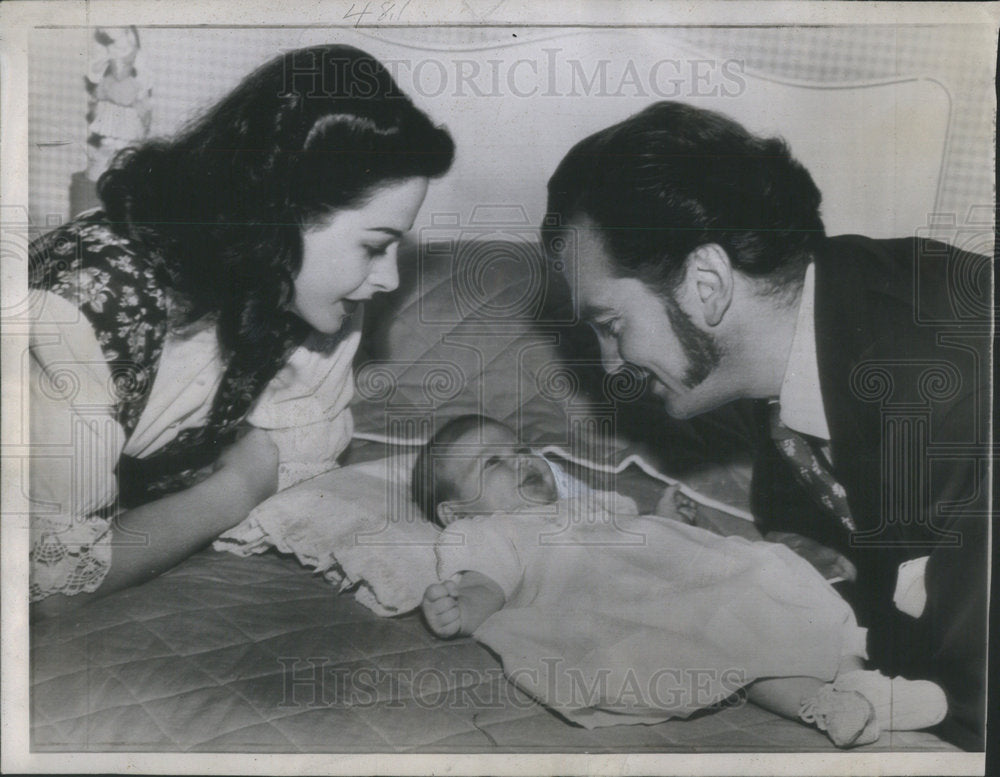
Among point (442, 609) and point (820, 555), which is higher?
point (820, 555)

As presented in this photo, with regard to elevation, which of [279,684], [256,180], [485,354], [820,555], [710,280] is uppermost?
[256,180]

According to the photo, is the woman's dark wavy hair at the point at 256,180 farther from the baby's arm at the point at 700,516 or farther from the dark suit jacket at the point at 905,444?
the dark suit jacket at the point at 905,444

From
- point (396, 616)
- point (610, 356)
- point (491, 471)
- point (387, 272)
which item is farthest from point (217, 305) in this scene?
point (610, 356)

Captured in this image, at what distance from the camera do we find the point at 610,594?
2.60m

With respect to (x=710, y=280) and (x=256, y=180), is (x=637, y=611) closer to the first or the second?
(x=710, y=280)

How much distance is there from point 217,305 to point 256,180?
1.30 ft

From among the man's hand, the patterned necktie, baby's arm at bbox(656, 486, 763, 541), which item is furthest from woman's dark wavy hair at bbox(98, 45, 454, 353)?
the man's hand

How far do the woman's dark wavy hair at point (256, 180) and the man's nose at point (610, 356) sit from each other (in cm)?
74

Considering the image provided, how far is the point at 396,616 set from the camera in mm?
2588

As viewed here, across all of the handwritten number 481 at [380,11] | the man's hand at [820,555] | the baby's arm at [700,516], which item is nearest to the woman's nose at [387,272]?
the handwritten number 481 at [380,11]

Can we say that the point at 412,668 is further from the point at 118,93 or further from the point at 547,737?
the point at 118,93

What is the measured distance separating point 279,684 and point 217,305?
117cm

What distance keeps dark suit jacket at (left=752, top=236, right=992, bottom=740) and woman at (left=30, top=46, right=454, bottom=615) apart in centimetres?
134

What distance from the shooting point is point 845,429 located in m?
2.62
